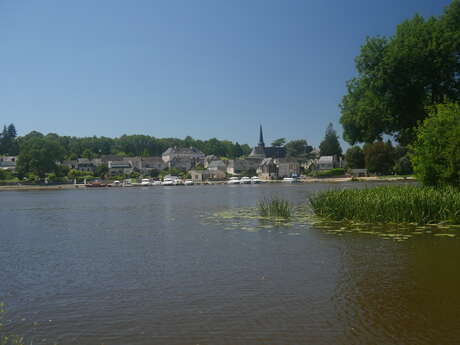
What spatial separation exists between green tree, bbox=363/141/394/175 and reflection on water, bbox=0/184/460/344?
11320 cm

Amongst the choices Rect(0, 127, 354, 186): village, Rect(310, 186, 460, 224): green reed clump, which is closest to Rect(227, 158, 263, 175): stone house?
Rect(0, 127, 354, 186): village

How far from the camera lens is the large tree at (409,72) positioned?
3291cm

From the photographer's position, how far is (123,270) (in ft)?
47.7

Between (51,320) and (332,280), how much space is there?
24.3 ft

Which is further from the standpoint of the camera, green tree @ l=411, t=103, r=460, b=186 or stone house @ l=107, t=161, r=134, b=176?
stone house @ l=107, t=161, r=134, b=176

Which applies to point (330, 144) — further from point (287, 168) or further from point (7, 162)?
point (7, 162)

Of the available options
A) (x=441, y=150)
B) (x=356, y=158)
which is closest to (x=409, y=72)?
(x=441, y=150)

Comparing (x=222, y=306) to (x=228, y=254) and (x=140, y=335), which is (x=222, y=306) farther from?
(x=228, y=254)

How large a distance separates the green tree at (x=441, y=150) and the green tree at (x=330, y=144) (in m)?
151

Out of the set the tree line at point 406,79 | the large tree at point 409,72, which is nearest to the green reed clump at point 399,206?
the tree line at point 406,79

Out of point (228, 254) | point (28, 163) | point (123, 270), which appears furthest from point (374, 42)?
point (28, 163)

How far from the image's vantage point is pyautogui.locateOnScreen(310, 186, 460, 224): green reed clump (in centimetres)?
2167

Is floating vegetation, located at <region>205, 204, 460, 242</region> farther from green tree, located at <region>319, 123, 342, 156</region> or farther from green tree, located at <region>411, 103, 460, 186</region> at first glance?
green tree, located at <region>319, 123, 342, 156</region>

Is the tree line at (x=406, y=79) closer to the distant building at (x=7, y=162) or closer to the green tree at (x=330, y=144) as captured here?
the green tree at (x=330, y=144)
